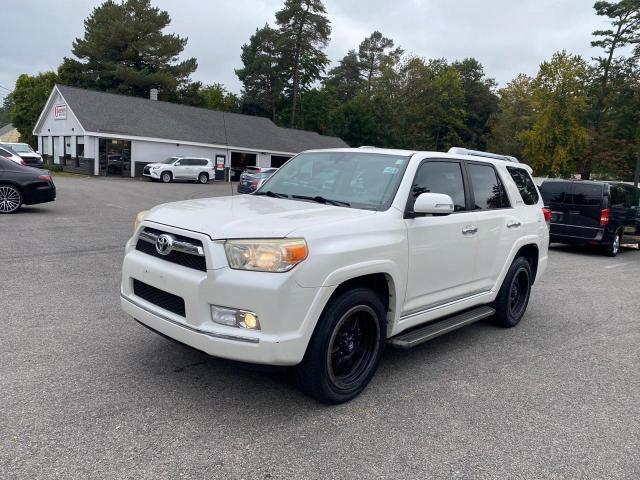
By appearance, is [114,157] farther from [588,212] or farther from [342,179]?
[342,179]

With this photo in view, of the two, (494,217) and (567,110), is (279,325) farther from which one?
(567,110)

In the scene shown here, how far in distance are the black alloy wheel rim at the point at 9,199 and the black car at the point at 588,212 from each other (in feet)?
42.9

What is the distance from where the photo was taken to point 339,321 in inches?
139

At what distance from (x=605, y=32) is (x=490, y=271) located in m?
38.4

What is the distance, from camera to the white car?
34312 millimetres

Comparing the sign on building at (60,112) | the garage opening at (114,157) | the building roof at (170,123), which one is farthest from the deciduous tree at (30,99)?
the garage opening at (114,157)

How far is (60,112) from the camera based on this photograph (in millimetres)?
38656

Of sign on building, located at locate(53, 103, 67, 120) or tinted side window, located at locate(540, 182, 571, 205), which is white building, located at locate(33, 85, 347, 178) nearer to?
sign on building, located at locate(53, 103, 67, 120)

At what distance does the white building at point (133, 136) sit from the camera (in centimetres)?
3594

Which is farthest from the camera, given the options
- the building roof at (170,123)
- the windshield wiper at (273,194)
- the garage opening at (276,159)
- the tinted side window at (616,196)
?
the garage opening at (276,159)

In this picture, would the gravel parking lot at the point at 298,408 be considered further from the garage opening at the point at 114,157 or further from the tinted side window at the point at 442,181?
the garage opening at the point at 114,157

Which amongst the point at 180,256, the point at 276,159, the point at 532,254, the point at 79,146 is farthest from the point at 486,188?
the point at 276,159

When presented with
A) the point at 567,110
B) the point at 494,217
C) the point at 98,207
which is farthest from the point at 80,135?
the point at 494,217

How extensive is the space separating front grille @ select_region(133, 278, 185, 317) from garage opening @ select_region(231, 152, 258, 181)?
1600 inches
